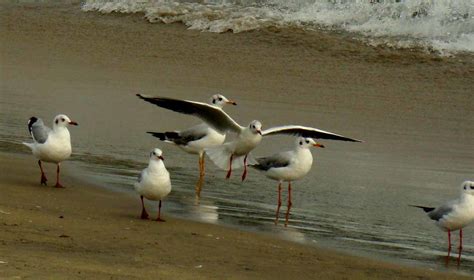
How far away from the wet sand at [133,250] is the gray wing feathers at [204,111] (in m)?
1.29

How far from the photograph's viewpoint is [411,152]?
39.1 ft

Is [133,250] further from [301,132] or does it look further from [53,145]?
[301,132]

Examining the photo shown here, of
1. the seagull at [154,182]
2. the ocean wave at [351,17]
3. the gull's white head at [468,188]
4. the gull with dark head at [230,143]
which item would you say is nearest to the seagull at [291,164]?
the gull with dark head at [230,143]

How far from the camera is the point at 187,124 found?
13.4m

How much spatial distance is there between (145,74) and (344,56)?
3.14m

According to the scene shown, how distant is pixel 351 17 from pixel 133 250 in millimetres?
13499

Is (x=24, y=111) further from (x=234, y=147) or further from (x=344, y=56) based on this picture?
(x=344, y=56)

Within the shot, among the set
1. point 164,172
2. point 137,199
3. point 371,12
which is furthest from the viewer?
point 371,12

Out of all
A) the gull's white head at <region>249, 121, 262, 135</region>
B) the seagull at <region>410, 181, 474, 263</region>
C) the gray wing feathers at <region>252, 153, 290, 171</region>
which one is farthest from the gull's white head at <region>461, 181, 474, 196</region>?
the gull's white head at <region>249, 121, 262, 135</region>

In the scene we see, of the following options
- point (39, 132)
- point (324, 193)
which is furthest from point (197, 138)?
point (39, 132)

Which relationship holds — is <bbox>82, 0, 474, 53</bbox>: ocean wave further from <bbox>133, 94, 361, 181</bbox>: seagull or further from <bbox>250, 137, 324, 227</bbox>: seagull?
<bbox>250, 137, 324, 227</bbox>: seagull

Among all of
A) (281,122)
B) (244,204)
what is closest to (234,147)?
(244,204)

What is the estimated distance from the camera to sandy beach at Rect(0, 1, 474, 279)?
6.86 metres

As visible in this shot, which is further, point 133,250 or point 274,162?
point 274,162
